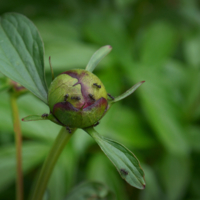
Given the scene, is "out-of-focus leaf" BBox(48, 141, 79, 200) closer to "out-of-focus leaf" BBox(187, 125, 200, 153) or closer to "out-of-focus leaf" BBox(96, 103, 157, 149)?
"out-of-focus leaf" BBox(96, 103, 157, 149)

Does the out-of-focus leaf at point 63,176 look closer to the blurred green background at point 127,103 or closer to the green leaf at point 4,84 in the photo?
the blurred green background at point 127,103

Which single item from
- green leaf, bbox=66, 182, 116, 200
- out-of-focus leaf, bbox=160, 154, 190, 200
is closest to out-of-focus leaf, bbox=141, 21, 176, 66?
out-of-focus leaf, bbox=160, 154, 190, 200

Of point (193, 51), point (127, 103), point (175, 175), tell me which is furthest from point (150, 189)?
point (193, 51)

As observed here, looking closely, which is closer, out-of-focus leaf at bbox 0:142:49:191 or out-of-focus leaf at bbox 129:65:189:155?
out-of-focus leaf at bbox 0:142:49:191

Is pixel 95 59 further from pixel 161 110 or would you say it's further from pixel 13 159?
pixel 161 110

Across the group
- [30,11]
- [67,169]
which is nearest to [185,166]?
[67,169]

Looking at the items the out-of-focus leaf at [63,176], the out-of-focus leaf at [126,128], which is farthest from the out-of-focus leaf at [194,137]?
the out-of-focus leaf at [63,176]
